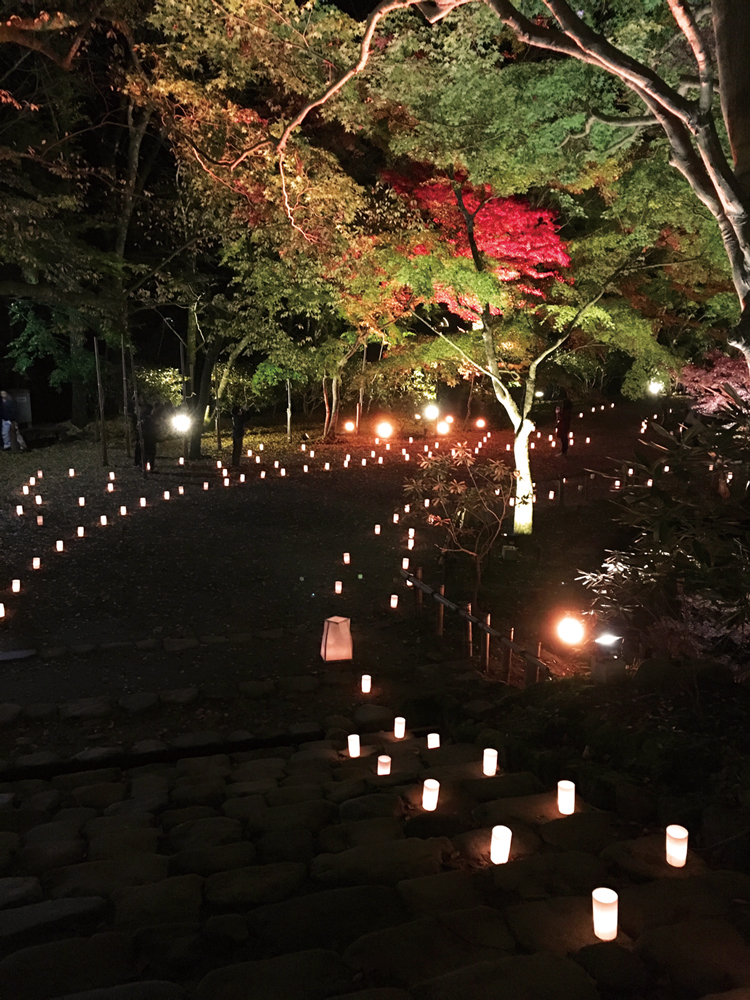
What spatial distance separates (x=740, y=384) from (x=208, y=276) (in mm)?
12083

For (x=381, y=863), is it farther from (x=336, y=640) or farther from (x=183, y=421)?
(x=183, y=421)

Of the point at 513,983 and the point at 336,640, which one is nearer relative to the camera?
the point at 513,983

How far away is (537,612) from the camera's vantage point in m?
8.93

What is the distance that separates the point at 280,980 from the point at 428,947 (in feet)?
1.70

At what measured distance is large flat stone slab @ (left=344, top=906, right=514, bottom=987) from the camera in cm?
235

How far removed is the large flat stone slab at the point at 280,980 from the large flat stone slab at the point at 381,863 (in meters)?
0.67

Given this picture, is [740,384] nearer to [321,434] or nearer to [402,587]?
[402,587]

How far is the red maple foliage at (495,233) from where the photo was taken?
1053 cm

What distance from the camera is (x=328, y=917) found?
266 centimetres

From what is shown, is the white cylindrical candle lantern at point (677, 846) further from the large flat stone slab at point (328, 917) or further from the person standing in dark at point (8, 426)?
the person standing in dark at point (8, 426)

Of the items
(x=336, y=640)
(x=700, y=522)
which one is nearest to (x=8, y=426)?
(x=336, y=640)

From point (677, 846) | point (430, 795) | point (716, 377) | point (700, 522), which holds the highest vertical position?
point (716, 377)

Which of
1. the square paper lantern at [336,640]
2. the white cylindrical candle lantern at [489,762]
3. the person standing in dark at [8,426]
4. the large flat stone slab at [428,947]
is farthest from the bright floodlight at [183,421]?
the large flat stone slab at [428,947]

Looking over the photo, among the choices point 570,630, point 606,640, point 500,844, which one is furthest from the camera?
point 570,630
